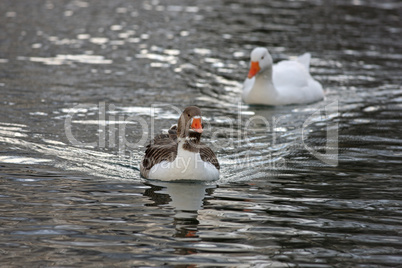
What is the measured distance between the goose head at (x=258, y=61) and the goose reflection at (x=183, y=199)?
549 cm

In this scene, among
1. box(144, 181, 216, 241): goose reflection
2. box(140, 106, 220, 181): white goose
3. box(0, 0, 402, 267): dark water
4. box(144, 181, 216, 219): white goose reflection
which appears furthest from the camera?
box(140, 106, 220, 181): white goose

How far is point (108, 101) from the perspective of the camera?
13609mm

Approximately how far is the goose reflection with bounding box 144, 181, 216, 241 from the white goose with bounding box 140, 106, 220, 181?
0.12 meters

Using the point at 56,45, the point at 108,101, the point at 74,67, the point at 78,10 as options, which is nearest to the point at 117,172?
the point at 108,101

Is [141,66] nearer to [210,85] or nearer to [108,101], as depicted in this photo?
[210,85]

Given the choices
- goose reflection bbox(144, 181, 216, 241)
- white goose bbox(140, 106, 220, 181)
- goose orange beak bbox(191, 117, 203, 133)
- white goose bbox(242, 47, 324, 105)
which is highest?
white goose bbox(242, 47, 324, 105)

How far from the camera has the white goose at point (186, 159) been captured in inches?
354

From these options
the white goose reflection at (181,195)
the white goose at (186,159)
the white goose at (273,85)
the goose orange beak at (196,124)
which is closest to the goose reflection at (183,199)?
the white goose reflection at (181,195)

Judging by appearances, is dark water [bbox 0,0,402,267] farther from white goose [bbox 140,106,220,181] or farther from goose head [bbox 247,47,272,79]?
goose head [bbox 247,47,272,79]

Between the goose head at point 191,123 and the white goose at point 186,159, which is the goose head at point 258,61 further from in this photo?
the goose head at point 191,123

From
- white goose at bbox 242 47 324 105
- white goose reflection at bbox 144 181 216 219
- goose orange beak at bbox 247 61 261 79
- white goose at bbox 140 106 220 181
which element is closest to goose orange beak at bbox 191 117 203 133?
white goose at bbox 140 106 220 181

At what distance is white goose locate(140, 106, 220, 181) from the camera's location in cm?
898

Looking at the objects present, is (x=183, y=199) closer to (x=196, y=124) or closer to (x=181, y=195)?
(x=181, y=195)

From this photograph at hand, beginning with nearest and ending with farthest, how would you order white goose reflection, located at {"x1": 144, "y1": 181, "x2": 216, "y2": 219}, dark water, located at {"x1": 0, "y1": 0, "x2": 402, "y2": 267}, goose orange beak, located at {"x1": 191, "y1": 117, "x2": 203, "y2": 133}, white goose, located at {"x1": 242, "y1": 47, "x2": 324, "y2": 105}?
dark water, located at {"x1": 0, "y1": 0, "x2": 402, "y2": 267}, white goose reflection, located at {"x1": 144, "y1": 181, "x2": 216, "y2": 219}, goose orange beak, located at {"x1": 191, "y1": 117, "x2": 203, "y2": 133}, white goose, located at {"x1": 242, "y1": 47, "x2": 324, "y2": 105}
